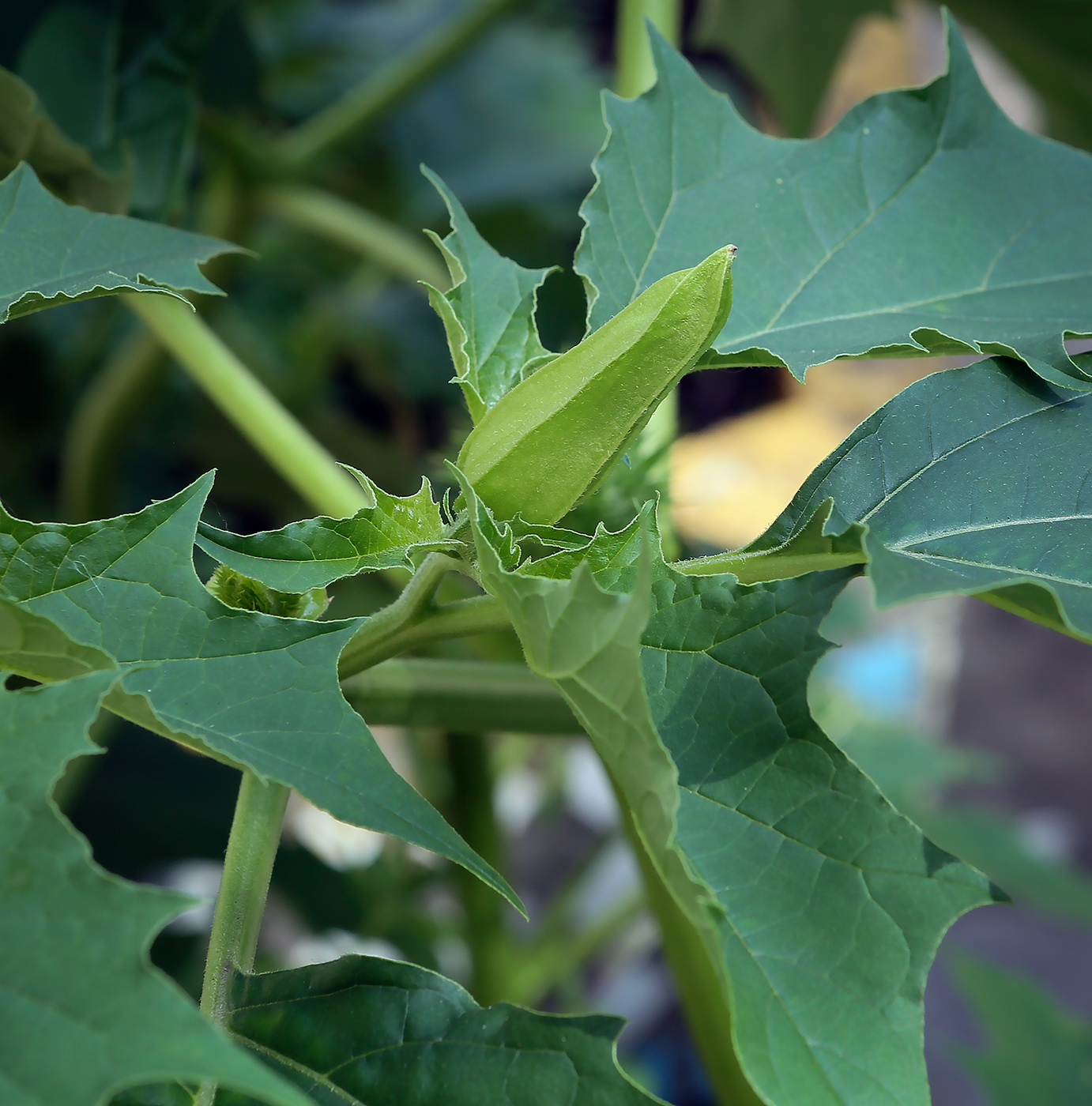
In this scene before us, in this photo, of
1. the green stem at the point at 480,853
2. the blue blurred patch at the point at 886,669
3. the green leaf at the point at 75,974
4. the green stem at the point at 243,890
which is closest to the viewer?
the green leaf at the point at 75,974

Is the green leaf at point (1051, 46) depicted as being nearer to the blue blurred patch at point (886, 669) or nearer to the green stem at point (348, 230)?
the green stem at point (348, 230)

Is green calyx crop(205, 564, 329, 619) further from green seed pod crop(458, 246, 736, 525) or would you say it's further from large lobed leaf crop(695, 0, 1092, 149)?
large lobed leaf crop(695, 0, 1092, 149)

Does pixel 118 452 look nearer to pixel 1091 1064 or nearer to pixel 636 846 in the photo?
pixel 636 846

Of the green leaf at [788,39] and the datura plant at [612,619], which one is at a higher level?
the datura plant at [612,619]

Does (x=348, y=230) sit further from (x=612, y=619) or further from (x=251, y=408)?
(x=612, y=619)

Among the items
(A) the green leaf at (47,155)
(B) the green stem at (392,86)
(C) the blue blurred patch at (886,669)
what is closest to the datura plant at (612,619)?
(A) the green leaf at (47,155)

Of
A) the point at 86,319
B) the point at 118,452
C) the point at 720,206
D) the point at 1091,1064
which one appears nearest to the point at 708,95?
the point at 720,206
